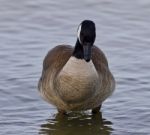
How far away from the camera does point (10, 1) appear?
47.8 ft

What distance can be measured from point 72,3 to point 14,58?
10.4ft

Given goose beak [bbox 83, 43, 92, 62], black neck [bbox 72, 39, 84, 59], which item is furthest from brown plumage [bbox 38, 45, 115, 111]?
goose beak [bbox 83, 43, 92, 62]

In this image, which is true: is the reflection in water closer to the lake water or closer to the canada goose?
the lake water

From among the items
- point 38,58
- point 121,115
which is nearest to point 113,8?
point 38,58

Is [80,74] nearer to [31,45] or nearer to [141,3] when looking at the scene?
[31,45]

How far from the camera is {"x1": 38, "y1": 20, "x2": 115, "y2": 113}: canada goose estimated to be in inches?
362

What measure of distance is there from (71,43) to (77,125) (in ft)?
9.28

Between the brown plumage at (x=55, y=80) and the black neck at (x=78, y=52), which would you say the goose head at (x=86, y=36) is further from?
the brown plumage at (x=55, y=80)

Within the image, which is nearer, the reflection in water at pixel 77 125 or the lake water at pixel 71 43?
the reflection in water at pixel 77 125

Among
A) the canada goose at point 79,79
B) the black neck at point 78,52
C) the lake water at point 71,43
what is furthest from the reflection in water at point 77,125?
the black neck at point 78,52

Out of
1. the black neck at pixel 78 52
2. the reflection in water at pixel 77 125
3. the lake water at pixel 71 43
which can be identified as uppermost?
the black neck at pixel 78 52

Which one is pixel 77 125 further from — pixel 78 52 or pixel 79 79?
pixel 78 52

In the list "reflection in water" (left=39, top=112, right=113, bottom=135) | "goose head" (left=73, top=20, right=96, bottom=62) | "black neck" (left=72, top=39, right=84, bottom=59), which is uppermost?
"goose head" (left=73, top=20, right=96, bottom=62)

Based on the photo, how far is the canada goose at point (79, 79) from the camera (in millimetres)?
9196
